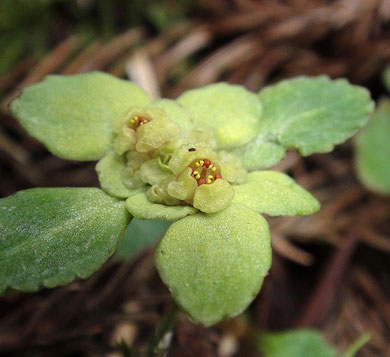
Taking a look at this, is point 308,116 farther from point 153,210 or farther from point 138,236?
point 138,236

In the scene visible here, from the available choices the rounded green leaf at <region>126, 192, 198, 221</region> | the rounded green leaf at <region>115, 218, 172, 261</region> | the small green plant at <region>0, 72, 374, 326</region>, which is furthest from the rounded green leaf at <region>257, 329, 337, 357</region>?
the rounded green leaf at <region>126, 192, 198, 221</region>

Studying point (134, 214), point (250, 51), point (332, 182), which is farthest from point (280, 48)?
point (134, 214)

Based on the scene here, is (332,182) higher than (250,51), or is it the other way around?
(250,51)

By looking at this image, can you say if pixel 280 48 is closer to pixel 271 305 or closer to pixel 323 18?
pixel 323 18

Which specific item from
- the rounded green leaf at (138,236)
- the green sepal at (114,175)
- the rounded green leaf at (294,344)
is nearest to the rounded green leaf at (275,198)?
the green sepal at (114,175)

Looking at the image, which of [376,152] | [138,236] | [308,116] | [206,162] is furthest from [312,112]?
[376,152]

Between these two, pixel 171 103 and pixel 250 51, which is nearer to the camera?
pixel 171 103

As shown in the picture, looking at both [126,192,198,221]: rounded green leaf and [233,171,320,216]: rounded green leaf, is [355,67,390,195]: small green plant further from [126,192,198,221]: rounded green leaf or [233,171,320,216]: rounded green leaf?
[126,192,198,221]: rounded green leaf
